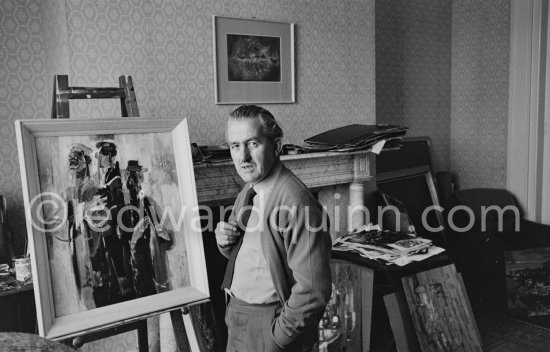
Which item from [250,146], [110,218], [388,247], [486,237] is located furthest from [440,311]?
[110,218]

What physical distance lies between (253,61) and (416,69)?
216 cm

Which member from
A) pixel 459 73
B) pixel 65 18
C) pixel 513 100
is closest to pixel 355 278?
pixel 65 18

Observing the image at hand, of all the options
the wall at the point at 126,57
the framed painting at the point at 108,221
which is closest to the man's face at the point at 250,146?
the framed painting at the point at 108,221

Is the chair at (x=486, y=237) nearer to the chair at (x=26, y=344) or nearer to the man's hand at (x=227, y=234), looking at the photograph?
the man's hand at (x=227, y=234)

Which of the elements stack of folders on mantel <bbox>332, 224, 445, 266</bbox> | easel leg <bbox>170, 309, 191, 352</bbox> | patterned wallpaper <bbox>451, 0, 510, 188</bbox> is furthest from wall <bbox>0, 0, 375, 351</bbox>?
patterned wallpaper <bbox>451, 0, 510, 188</bbox>

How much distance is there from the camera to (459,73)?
191 inches

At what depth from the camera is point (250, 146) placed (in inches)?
68.3

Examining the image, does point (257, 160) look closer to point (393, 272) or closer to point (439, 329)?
point (393, 272)

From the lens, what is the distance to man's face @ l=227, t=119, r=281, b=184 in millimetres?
1720

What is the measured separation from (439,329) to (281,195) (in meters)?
1.71

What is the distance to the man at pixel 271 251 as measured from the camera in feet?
5.37

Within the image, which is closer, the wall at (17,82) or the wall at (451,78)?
the wall at (17,82)

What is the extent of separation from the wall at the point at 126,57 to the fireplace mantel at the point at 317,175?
0.93ft

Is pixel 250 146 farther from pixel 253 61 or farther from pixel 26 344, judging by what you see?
pixel 253 61
